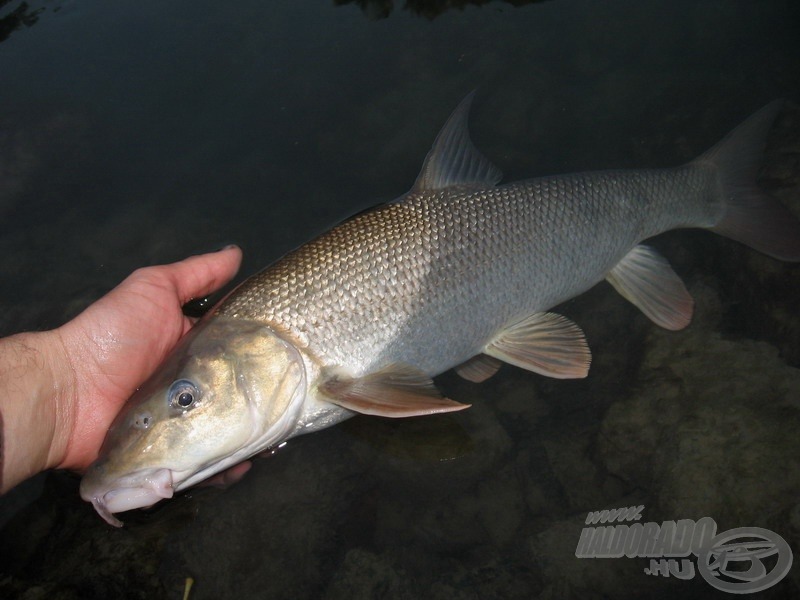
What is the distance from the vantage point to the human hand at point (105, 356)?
2830 mm

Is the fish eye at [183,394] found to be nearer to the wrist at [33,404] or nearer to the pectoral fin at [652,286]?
the wrist at [33,404]

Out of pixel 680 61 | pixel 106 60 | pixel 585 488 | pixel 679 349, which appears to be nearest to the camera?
pixel 585 488

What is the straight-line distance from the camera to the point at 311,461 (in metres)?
3.26

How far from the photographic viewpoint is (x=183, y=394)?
232 cm

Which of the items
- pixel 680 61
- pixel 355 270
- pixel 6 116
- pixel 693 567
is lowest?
pixel 693 567

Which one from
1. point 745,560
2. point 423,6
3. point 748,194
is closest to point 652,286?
point 748,194

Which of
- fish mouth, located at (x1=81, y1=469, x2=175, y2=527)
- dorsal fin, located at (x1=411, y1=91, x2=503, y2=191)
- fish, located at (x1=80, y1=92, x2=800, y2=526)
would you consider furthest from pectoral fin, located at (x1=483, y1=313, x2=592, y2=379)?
fish mouth, located at (x1=81, y1=469, x2=175, y2=527)

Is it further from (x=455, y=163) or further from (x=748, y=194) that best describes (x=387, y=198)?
(x=748, y=194)

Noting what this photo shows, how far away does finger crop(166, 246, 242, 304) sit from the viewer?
3.15m

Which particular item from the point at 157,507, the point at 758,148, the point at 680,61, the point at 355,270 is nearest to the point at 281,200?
the point at 355,270

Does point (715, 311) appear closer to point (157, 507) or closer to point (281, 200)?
point (281, 200)

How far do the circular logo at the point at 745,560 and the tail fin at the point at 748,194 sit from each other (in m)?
1.82

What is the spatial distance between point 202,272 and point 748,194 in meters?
3.48

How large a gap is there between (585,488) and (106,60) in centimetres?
602
